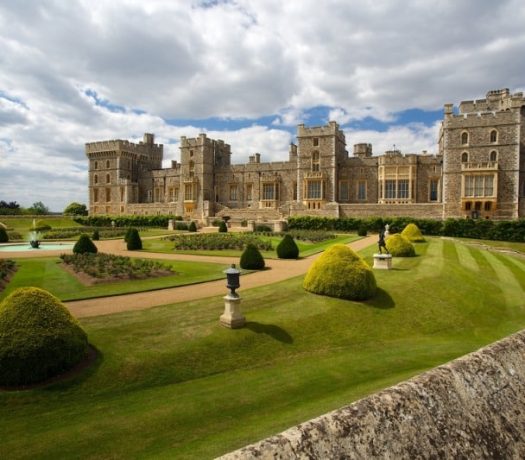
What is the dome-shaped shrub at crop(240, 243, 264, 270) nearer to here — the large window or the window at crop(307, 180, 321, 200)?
the large window

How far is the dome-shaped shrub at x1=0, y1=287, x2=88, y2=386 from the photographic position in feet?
24.2

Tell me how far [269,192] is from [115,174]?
30.4m

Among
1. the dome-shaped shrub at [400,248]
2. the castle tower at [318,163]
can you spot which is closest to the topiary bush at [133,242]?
the dome-shaped shrub at [400,248]

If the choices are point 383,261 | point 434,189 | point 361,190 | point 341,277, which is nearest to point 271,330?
point 341,277

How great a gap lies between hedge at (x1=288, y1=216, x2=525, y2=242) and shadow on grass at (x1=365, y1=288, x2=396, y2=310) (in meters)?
22.2

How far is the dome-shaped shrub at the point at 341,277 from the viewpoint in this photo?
46.3 feet

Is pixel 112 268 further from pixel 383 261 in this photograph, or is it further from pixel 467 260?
pixel 467 260

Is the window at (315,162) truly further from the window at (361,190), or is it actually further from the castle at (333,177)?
the window at (361,190)

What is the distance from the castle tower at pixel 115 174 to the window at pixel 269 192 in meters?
24.8

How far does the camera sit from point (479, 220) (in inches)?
1604

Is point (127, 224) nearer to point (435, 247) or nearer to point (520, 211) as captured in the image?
point (435, 247)

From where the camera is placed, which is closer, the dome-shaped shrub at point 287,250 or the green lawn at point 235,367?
the green lawn at point 235,367

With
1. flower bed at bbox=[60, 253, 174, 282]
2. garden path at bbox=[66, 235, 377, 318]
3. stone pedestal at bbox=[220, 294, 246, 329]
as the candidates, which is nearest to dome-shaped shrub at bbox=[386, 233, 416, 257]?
garden path at bbox=[66, 235, 377, 318]

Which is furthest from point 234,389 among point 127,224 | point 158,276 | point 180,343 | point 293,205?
point 127,224
